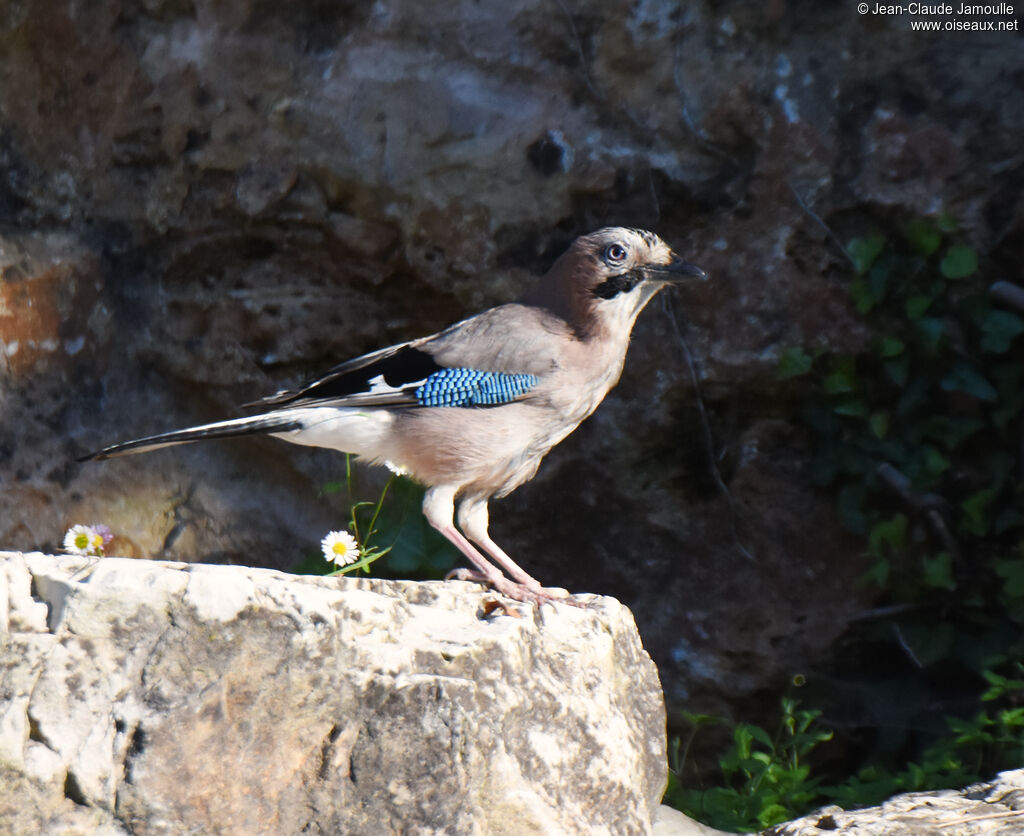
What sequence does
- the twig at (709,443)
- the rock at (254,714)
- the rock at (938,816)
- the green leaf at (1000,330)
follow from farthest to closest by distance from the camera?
the twig at (709,443)
the green leaf at (1000,330)
the rock at (938,816)
the rock at (254,714)

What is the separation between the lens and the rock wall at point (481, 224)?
14.2 feet

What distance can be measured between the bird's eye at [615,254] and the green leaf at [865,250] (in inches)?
38.1

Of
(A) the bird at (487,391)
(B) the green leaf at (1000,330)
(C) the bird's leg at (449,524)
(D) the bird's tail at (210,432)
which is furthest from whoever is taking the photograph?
(B) the green leaf at (1000,330)

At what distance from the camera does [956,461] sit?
4340mm

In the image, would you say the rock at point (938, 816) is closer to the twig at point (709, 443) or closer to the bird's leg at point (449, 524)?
the bird's leg at point (449, 524)

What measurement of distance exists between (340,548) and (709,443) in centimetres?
163

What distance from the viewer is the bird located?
3.69 m

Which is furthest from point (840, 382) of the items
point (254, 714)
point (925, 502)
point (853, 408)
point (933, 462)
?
point (254, 714)

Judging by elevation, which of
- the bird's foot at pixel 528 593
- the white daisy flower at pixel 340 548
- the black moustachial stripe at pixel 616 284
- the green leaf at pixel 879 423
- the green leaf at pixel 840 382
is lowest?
the bird's foot at pixel 528 593

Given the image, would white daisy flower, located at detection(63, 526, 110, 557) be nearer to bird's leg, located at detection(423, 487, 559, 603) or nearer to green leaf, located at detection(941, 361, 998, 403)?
bird's leg, located at detection(423, 487, 559, 603)

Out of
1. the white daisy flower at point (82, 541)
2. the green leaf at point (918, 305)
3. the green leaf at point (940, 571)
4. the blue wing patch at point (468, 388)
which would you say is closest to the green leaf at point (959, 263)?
the green leaf at point (918, 305)

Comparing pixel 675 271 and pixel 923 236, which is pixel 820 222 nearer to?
pixel 923 236

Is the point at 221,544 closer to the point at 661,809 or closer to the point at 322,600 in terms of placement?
the point at 661,809

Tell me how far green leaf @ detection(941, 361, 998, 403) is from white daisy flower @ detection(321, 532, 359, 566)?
2182mm
